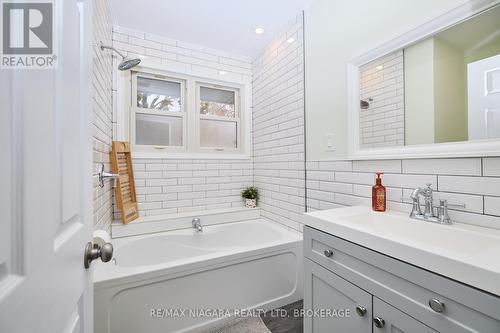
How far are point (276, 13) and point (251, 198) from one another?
2.01 metres

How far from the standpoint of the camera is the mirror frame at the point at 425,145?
0.97 m

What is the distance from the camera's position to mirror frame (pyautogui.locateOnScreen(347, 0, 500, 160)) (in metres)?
0.97

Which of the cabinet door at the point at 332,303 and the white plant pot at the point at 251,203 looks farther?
the white plant pot at the point at 251,203

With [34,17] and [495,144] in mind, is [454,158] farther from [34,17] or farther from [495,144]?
[34,17]

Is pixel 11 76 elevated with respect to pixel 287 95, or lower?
lower

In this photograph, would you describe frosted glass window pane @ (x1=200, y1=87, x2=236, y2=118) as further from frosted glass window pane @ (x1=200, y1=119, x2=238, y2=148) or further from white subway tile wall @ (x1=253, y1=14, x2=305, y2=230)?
white subway tile wall @ (x1=253, y1=14, x2=305, y2=230)

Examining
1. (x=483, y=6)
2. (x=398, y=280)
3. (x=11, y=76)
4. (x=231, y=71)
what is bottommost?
(x=398, y=280)

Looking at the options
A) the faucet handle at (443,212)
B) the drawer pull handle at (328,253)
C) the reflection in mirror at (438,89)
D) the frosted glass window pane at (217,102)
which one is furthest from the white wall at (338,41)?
the frosted glass window pane at (217,102)

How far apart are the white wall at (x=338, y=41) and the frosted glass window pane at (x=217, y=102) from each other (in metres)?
1.23

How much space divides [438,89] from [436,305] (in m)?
1.03

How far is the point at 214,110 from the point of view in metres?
2.81

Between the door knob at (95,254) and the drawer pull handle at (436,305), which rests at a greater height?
the door knob at (95,254)

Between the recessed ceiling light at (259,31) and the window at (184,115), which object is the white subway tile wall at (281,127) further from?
the window at (184,115)

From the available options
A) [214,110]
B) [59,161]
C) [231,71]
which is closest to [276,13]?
[231,71]
